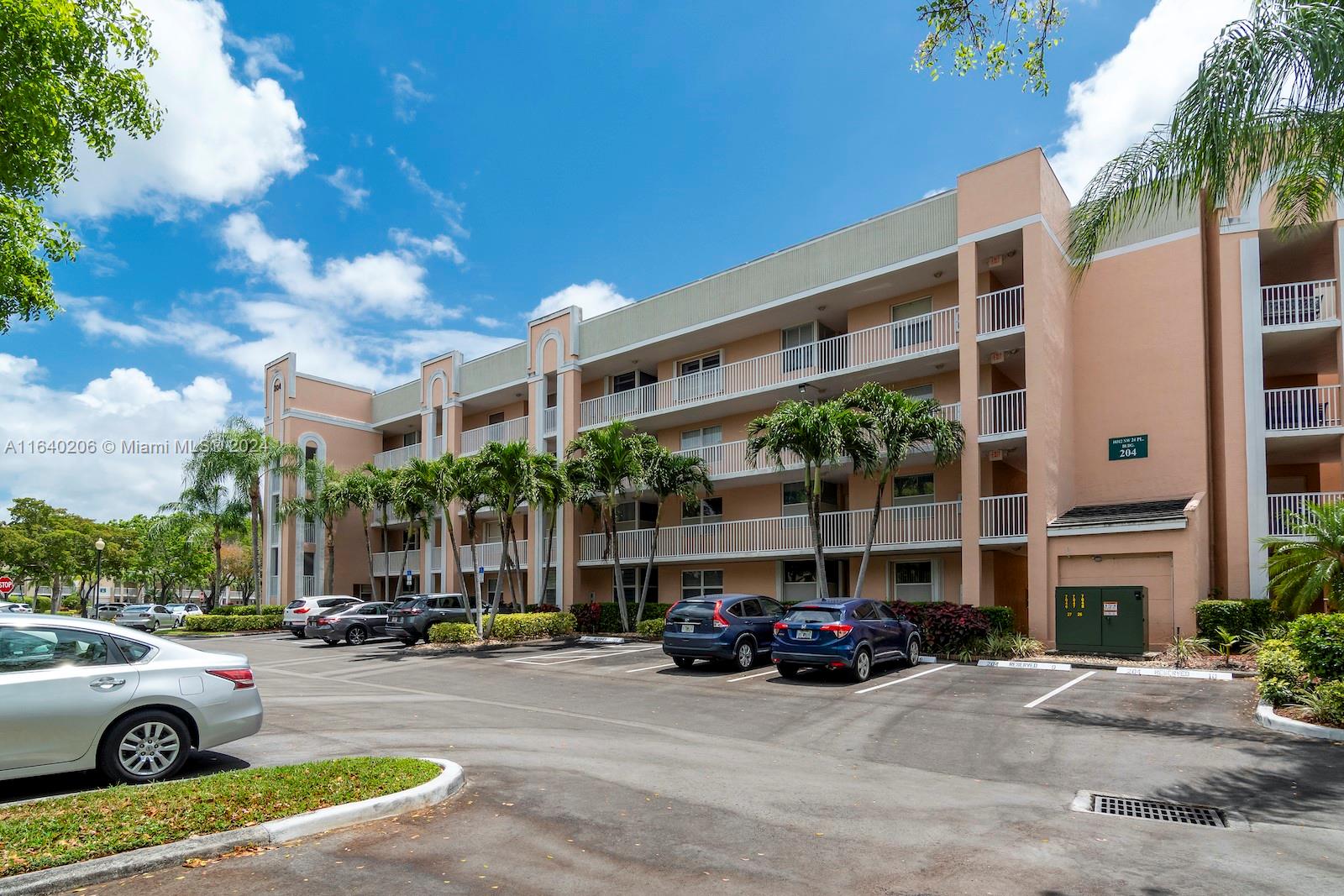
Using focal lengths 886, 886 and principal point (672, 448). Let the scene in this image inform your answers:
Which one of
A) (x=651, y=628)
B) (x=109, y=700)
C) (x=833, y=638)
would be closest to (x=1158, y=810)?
(x=833, y=638)

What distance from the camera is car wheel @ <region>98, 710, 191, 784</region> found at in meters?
7.70

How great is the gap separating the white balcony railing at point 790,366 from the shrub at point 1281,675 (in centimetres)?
1178

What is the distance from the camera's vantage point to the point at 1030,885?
18.2 ft

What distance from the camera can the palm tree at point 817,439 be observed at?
21578mm

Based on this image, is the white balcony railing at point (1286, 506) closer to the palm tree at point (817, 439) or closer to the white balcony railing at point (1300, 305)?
the white balcony railing at point (1300, 305)

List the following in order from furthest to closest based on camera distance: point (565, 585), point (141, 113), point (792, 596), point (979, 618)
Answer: point (565, 585) → point (792, 596) → point (979, 618) → point (141, 113)

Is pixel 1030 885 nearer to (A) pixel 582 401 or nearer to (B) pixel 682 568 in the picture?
(B) pixel 682 568

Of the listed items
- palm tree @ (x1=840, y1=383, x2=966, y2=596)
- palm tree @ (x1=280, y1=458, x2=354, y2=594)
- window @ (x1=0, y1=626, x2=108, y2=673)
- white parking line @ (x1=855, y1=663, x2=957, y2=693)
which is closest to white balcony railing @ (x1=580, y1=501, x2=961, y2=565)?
palm tree @ (x1=840, y1=383, x2=966, y2=596)

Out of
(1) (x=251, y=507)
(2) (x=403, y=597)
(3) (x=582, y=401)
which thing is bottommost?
(2) (x=403, y=597)

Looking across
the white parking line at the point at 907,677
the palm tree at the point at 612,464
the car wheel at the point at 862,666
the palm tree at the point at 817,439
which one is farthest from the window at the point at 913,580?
the car wheel at the point at 862,666

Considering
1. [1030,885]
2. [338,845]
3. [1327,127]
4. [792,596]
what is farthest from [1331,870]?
[792,596]

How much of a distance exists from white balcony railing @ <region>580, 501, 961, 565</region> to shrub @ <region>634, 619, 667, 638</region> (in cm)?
265

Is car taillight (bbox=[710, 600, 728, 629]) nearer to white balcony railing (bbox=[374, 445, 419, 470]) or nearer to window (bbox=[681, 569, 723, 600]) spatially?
window (bbox=[681, 569, 723, 600])

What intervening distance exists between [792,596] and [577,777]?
19.6m
